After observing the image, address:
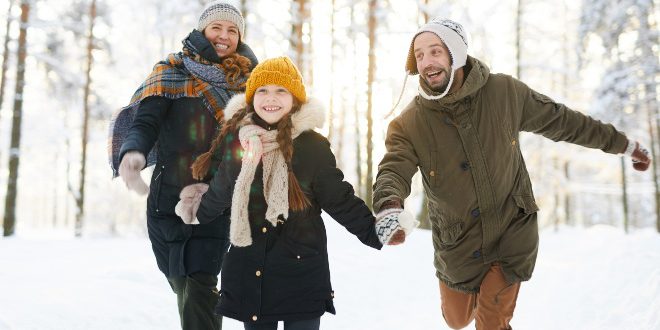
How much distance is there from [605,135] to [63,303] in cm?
499

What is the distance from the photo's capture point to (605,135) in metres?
4.20

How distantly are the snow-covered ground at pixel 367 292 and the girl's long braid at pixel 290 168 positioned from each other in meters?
A: 2.82

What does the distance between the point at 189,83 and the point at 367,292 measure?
5408 mm

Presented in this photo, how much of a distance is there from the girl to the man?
1.85ft

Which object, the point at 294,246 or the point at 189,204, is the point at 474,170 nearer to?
the point at 294,246

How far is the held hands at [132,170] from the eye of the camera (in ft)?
10.8

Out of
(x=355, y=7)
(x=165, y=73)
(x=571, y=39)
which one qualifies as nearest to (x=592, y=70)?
(x=571, y=39)

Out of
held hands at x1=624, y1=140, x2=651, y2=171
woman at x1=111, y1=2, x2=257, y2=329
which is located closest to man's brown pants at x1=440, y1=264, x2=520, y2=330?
held hands at x1=624, y1=140, x2=651, y2=171

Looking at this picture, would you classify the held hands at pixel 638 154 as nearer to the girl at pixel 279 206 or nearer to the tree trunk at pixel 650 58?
the girl at pixel 279 206

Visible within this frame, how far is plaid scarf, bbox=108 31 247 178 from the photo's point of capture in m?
3.85

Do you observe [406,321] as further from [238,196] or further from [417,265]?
[238,196]

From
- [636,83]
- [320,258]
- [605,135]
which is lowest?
[320,258]

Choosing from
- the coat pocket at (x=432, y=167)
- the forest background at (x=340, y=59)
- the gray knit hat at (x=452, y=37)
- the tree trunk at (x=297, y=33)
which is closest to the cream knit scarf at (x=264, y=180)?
the coat pocket at (x=432, y=167)

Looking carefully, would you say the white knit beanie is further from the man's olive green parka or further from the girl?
the girl
